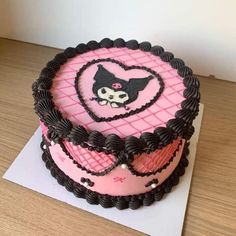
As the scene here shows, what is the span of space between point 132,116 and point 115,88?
0.28ft

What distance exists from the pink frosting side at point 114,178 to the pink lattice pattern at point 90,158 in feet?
0.07

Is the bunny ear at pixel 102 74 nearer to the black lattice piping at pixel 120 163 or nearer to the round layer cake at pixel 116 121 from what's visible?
the round layer cake at pixel 116 121

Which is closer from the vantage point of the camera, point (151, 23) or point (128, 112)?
point (128, 112)

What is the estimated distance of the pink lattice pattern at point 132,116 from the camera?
615 millimetres

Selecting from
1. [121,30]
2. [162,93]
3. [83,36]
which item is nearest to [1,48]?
[83,36]

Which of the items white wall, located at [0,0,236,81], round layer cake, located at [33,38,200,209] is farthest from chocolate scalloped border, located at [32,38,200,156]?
white wall, located at [0,0,236,81]

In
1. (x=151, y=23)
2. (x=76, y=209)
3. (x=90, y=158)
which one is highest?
(x=151, y=23)

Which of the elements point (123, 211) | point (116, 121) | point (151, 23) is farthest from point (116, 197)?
point (151, 23)

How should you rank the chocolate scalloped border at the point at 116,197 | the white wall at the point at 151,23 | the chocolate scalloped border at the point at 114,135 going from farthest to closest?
the white wall at the point at 151,23 < the chocolate scalloped border at the point at 116,197 < the chocolate scalloped border at the point at 114,135

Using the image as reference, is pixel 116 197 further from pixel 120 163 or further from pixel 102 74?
pixel 102 74

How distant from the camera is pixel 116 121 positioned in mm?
623

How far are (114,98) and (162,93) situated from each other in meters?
0.10

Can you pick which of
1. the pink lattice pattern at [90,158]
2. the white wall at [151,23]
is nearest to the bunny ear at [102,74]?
the pink lattice pattern at [90,158]

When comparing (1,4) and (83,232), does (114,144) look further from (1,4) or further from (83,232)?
(1,4)
